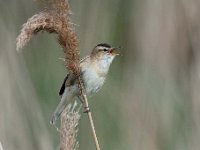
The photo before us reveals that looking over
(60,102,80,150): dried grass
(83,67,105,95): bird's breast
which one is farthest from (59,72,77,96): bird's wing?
(60,102,80,150): dried grass

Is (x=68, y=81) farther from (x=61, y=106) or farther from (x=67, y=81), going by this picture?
(x=61, y=106)

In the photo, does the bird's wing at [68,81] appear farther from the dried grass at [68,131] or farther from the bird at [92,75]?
the dried grass at [68,131]

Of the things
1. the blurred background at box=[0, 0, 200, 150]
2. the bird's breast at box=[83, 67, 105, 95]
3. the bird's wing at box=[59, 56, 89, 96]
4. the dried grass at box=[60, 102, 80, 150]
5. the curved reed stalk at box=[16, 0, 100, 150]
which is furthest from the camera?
the bird's breast at box=[83, 67, 105, 95]

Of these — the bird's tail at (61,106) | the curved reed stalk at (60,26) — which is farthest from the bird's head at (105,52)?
the curved reed stalk at (60,26)

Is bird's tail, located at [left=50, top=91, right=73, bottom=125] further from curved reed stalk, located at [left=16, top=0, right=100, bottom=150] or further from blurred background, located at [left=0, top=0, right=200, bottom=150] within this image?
curved reed stalk, located at [left=16, top=0, right=100, bottom=150]

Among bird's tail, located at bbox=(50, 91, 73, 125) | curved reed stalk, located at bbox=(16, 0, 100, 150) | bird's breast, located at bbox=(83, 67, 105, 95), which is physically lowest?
bird's tail, located at bbox=(50, 91, 73, 125)

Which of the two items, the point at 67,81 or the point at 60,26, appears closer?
the point at 60,26

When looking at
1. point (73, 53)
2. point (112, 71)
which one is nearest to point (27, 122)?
point (112, 71)

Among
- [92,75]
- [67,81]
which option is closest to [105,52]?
[92,75]
